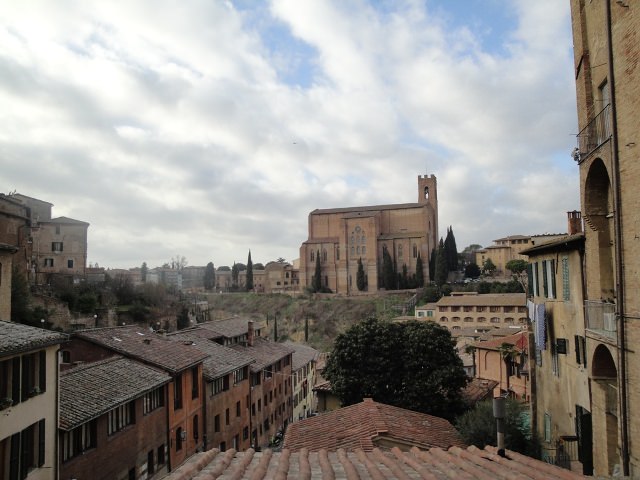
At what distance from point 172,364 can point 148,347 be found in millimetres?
2008

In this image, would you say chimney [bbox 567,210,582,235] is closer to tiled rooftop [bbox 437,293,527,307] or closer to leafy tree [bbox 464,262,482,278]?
tiled rooftop [bbox 437,293,527,307]

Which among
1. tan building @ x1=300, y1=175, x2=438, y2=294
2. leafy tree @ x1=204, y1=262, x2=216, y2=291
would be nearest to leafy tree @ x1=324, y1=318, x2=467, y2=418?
tan building @ x1=300, y1=175, x2=438, y2=294

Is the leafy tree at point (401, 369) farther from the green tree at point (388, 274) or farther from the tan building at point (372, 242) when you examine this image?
the tan building at point (372, 242)

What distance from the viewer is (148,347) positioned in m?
23.3

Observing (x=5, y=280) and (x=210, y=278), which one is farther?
(x=210, y=278)

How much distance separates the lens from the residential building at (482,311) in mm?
60500

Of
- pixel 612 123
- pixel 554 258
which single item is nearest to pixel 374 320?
pixel 554 258

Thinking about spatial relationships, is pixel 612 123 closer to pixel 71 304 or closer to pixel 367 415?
pixel 367 415

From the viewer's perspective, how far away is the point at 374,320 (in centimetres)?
3194

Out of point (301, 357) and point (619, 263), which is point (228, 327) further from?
point (619, 263)

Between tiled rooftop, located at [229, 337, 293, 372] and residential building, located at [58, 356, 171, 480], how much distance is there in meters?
11.4

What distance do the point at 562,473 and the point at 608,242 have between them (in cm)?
860

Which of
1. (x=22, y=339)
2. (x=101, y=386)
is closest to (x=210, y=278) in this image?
(x=101, y=386)

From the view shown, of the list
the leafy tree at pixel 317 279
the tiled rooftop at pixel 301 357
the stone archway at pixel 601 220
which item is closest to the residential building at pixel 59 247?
the tiled rooftop at pixel 301 357
